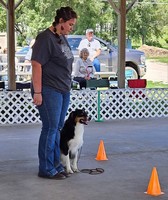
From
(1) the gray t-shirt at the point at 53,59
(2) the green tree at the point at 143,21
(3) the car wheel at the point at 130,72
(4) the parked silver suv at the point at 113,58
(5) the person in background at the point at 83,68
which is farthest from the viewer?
(2) the green tree at the point at 143,21

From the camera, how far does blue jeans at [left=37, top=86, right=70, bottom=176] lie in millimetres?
5051

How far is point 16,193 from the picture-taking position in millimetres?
4844

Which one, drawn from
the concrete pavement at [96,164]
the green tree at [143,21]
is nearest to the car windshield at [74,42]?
the concrete pavement at [96,164]

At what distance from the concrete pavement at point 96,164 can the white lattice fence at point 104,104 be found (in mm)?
381

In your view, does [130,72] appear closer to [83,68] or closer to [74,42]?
[74,42]

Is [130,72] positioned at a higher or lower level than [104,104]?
higher

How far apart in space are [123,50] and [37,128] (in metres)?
2.64

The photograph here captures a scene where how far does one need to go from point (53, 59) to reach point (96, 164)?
1.66m

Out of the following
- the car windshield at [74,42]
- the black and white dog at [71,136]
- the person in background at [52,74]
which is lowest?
the black and white dog at [71,136]

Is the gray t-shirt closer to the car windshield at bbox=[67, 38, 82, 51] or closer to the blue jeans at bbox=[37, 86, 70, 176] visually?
the blue jeans at bbox=[37, 86, 70, 176]

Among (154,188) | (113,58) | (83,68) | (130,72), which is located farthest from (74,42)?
(154,188)

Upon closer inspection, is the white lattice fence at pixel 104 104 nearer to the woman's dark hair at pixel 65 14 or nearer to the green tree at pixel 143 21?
the woman's dark hair at pixel 65 14

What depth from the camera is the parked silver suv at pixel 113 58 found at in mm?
16078

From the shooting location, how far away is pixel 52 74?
16.6ft
